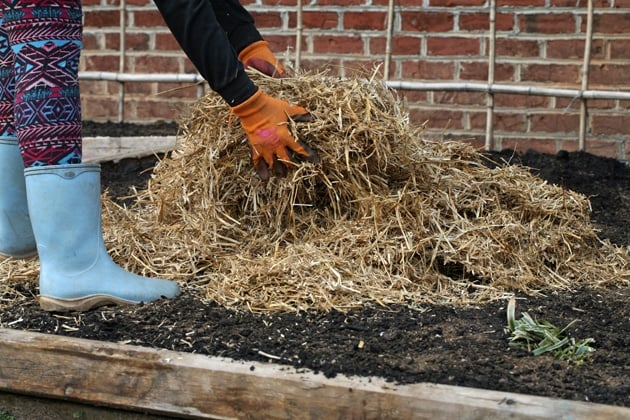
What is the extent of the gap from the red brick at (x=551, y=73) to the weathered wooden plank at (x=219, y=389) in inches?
111

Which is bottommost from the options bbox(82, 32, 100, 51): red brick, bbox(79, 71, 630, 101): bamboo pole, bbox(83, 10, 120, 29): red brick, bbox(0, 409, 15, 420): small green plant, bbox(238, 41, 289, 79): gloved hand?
bbox(0, 409, 15, 420): small green plant

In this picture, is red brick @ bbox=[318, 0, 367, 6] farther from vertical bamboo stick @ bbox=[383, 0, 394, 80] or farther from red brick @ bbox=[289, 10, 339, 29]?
vertical bamboo stick @ bbox=[383, 0, 394, 80]

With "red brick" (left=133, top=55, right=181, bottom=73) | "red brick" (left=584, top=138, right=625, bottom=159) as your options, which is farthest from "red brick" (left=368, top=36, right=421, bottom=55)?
"red brick" (left=133, top=55, right=181, bottom=73)

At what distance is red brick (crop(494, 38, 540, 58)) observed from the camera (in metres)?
4.44

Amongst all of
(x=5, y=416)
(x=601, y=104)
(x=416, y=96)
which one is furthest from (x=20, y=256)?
(x=601, y=104)

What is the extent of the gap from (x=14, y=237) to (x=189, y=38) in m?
0.87

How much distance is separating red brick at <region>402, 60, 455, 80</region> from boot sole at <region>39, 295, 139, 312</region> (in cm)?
251

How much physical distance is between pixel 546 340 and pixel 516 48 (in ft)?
8.30


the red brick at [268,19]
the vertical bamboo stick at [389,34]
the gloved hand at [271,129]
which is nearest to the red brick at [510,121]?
the vertical bamboo stick at [389,34]

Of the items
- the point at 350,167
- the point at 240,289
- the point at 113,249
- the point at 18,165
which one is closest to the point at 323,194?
the point at 350,167

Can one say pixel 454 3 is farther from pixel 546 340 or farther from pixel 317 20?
pixel 546 340

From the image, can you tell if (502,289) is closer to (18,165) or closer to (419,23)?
(18,165)

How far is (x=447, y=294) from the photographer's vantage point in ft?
8.57

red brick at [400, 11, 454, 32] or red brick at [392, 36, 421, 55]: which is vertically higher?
red brick at [400, 11, 454, 32]
